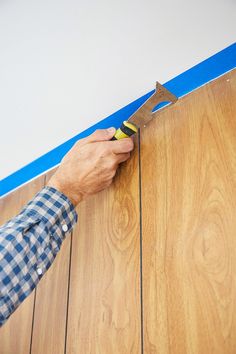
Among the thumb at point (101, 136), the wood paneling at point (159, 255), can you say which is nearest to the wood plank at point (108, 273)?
the wood paneling at point (159, 255)

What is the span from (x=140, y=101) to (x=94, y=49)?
0.23 m

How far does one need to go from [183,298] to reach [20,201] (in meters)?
0.95

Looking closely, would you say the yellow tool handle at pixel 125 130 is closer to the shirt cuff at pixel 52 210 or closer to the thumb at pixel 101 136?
the thumb at pixel 101 136

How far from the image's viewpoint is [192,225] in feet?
2.73

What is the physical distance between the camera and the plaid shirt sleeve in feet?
2.69

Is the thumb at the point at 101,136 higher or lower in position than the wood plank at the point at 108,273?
higher

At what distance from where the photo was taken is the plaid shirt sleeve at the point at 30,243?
0.82m

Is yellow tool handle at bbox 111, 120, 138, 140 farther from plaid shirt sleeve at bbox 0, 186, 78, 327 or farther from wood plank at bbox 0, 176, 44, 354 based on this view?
wood plank at bbox 0, 176, 44, 354

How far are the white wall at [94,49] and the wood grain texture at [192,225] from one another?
0.14 metres

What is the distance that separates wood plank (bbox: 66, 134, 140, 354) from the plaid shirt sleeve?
149mm

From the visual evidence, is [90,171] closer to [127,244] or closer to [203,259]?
[127,244]

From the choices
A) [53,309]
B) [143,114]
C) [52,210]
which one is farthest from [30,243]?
[143,114]

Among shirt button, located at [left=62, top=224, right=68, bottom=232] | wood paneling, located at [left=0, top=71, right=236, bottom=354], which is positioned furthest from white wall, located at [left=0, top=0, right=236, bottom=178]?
shirt button, located at [left=62, top=224, right=68, bottom=232]

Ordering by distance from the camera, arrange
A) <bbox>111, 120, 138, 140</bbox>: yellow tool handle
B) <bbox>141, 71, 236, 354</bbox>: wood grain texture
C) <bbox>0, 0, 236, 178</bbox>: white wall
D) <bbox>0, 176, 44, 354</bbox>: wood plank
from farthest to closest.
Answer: <bbox>0, 176, 44, 354</bbox>: wood plank, <bbox>111, 120, 138, 140</bbox>: yellow tool handle, <bbox>0, 0, 236, 178</bbox>: white wall, <bbox>141, 71, 236, 354</bbox>: wood grain texture
